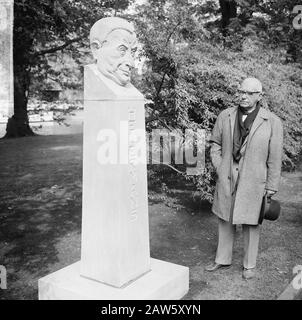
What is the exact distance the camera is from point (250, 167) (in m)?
4.69

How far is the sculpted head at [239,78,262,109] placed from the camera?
4.59 meters

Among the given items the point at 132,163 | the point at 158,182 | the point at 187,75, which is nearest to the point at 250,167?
the point at 132,163

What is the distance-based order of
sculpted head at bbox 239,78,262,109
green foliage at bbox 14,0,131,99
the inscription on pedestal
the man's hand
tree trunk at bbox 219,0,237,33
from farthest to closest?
tree trunk at bbox 219,0,237,33, green foliage at bbox 14,0,131,99, the man's hand, sculpted head at bbox 239,78,262,109, the inscription on pedestal

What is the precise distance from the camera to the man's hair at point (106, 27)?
373 centimetres

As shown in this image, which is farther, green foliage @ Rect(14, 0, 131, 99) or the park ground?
green foliage @ Rect(14, 0, 131, 99)

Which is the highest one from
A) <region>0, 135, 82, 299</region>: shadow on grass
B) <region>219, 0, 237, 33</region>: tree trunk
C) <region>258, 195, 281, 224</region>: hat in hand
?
<region>219, 0, 237, 33</region>: tree trunk

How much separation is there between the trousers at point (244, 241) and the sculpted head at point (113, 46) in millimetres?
2268

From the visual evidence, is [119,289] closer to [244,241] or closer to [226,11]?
[244,241]

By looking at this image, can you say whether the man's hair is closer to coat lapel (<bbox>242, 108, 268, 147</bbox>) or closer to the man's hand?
coat lapel (<bbox>242, 108, 268, 147</bbox>)

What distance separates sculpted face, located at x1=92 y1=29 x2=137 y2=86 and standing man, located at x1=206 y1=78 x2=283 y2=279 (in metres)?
1.48

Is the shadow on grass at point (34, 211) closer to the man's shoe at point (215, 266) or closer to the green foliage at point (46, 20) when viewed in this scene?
the man's shoe at point (215, 266)

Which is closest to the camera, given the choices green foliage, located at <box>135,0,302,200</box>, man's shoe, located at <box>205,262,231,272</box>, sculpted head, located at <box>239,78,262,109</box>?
sculpted head, located at <box>239,78,262,109</box>

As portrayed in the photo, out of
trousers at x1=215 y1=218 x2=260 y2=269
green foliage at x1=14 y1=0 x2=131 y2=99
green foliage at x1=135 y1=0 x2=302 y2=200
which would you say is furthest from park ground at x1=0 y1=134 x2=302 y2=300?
green foliage at x1=14 y1=0 x2=131 y2=99

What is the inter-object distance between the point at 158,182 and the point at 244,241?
369 centimetres
